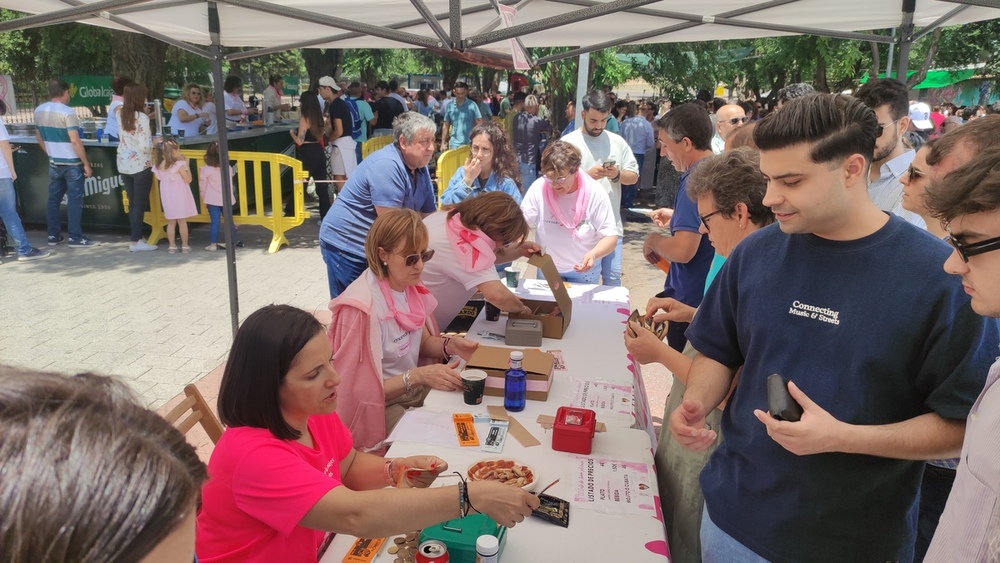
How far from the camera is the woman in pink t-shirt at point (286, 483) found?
1.76 metres

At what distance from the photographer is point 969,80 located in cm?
2583

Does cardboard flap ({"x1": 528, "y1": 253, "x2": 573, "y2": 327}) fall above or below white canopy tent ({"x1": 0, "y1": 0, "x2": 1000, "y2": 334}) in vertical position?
below

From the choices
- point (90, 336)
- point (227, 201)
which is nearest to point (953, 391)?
point (227, 201)

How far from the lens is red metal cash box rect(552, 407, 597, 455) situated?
2.41m

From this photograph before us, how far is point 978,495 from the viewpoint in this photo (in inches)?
46.0

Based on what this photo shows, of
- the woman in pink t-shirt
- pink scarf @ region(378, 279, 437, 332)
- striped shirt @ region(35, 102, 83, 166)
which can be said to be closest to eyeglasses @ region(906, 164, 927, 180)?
the woman in pink t-shirt

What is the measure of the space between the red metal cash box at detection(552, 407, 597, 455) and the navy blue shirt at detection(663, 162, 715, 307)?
139 centimetres

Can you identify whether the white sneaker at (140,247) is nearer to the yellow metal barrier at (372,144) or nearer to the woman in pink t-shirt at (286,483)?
the yellow metal barrier at (372,144)

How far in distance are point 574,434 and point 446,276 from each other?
4.84 ft

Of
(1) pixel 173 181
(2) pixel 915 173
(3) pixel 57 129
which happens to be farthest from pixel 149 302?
(2) pixel 915 173

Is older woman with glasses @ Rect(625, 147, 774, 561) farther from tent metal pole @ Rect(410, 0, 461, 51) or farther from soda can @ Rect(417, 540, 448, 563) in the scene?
tent metal pole @ Rect(410, 0, 461, 51)

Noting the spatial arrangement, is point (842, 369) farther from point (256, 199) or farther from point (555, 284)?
point (256, 199)

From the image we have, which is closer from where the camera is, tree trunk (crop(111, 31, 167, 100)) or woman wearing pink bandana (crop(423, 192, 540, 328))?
woman wearing pink bandana (crop(423, 192, 540, 328))

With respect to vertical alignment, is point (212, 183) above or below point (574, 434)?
above
